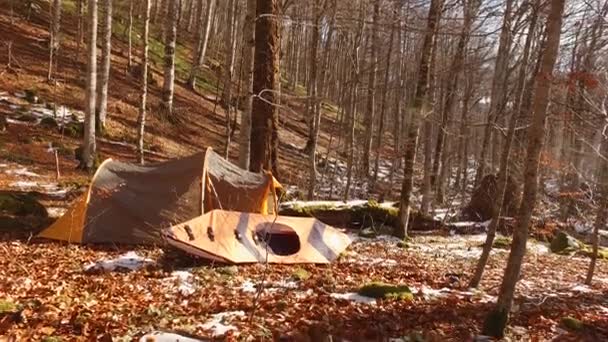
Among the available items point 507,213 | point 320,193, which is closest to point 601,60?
point 507,213


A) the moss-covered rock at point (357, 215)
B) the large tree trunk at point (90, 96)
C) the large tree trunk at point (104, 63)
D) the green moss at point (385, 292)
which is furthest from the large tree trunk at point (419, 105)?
the large tree trunk at point (104, 63)

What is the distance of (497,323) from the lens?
6.09 m

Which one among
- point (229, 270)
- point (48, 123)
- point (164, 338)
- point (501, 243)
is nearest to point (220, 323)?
point (164, 338)

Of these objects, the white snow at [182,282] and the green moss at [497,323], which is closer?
the green moss at [497,323]

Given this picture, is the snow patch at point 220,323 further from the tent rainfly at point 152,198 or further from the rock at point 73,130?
the rock at point 73,130

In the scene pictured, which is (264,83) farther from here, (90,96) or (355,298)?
(355,298)

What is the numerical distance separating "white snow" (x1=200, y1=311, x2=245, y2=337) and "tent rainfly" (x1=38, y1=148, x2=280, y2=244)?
154 inches

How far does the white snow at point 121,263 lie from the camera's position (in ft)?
25.9

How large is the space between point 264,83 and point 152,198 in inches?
143

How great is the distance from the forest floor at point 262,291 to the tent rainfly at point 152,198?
0.44 metres

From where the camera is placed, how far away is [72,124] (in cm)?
1811

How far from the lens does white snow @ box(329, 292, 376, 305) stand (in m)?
7.20

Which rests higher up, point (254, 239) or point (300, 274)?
point (254, 239)

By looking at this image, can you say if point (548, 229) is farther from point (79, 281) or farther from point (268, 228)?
point (79, 281)
